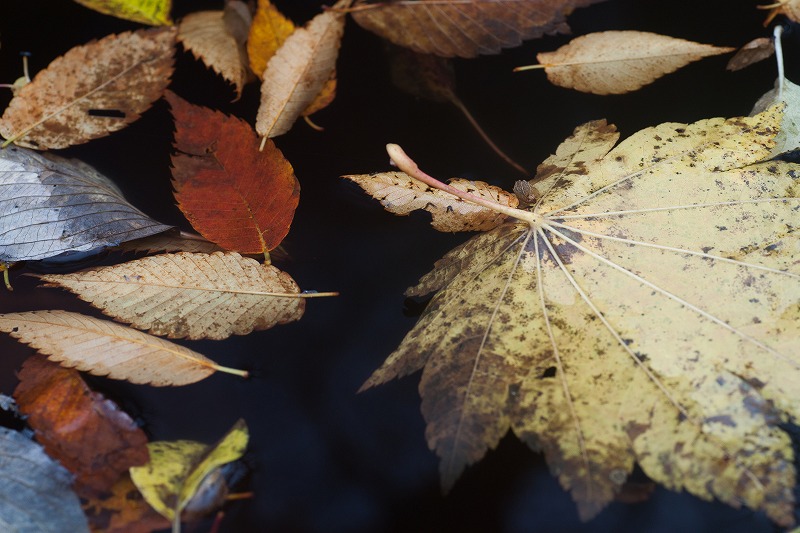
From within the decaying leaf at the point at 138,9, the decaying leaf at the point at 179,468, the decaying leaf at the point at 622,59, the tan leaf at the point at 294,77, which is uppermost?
the decaying leaf at the point at 138,9

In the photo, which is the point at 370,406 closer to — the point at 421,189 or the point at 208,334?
the point at 208,334

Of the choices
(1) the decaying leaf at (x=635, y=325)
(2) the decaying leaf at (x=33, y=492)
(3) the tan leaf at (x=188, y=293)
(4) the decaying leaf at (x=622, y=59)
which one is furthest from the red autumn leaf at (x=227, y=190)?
(4) the decaying leaf at (x=622, y=59)

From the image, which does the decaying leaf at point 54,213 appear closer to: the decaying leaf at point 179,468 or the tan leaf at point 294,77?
the tan leaf at point 294,77

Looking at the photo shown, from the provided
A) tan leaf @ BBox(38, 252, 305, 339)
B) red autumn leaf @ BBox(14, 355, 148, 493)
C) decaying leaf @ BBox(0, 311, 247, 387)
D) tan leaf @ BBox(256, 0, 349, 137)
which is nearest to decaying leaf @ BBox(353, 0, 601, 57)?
tan leaf @ BBox(256, 0, 349, 137)

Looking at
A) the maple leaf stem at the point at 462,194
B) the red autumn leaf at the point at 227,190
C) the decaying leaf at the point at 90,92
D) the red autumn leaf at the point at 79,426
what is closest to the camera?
the red autumn leaf at the point at 79,426

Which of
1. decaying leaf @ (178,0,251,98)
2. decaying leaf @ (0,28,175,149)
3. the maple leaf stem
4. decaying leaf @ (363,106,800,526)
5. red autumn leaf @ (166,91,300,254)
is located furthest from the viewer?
decaying leaf @ (178,0,251,98)

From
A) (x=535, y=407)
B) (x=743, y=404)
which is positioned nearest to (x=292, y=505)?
(x=535, y=407)

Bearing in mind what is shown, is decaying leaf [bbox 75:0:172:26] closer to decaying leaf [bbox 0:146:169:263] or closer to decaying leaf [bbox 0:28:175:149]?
decaying leaf [bbox 0:28:175:149]

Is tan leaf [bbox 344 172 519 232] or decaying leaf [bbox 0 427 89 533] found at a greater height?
tan leaf [bbox 344 172 519 232]
